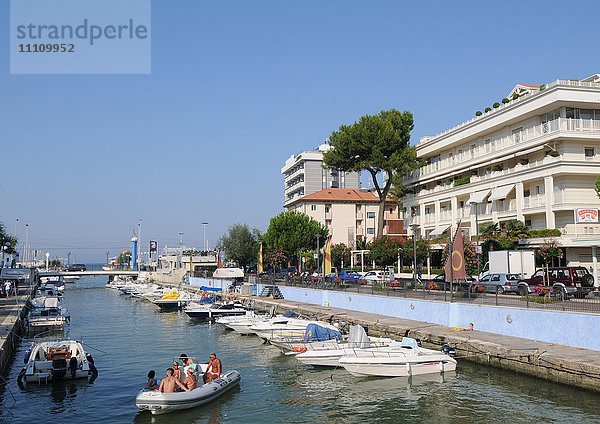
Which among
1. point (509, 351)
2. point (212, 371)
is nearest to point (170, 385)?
point (212, 371)

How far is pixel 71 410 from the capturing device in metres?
19.7

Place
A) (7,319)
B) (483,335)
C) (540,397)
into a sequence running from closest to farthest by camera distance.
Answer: (540,397)
(483,335)
(7,319)

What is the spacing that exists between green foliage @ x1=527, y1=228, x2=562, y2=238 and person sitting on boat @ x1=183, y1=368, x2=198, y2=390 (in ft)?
119

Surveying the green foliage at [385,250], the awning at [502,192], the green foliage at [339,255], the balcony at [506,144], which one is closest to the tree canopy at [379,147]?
the balcony at [506,144]

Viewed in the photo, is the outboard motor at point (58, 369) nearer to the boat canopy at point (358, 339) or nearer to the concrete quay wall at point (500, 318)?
the boat canopy at point (358, 339)

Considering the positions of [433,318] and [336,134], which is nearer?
[433,318]

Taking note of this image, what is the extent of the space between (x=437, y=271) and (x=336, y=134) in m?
Result: 24.4

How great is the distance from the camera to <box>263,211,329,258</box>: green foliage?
8100 centimetres

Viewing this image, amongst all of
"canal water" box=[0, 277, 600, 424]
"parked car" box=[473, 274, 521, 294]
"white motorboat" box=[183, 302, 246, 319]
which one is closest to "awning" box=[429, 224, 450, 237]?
"parked car" box=[473, 274, 521, 294]

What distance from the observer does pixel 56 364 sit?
2298 cm

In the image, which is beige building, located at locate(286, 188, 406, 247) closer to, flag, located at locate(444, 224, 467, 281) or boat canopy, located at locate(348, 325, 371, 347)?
flag, located at locate(444, 224, 467, 281)

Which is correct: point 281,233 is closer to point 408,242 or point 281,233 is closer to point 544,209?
point 408,242

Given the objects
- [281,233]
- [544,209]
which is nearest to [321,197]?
[281,233]

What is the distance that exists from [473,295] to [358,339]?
860 centimetres
